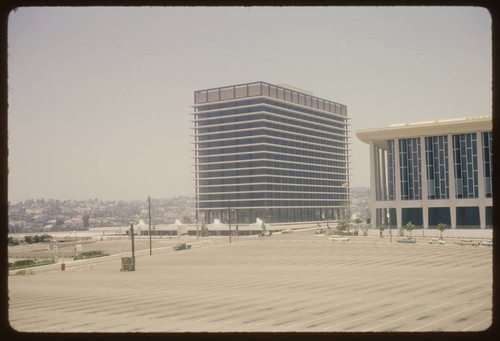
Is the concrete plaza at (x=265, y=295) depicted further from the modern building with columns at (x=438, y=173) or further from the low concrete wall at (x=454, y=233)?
the modern building with columns at (x=438, y=173)

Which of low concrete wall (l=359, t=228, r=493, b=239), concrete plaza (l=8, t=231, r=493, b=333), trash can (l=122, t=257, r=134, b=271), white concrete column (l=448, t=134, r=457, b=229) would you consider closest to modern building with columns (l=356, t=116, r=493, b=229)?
white concrete column (l=448, t=134, r=457, b=229)

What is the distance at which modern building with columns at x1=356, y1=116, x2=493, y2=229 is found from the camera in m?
120

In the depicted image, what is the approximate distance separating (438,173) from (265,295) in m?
97.4

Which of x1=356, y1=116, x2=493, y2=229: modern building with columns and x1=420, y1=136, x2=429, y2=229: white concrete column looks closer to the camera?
x1=356, y1=116, x2=493, y2=229: modern building with columns

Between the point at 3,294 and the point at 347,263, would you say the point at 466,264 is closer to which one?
the point at 347,263

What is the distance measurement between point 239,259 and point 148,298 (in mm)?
41212

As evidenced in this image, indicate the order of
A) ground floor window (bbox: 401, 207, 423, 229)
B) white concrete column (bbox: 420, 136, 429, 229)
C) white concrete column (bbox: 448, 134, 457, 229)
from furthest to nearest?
ground floor window (bbox: 401, 207, 423, 229) < white concrete column (bbox: 420, 136, 429, 229) < white concrete column (bbox: 448, 134, 457, 229)

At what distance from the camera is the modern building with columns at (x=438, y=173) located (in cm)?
12019

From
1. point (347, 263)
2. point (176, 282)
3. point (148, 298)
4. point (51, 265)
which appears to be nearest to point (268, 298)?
point (148, 298)

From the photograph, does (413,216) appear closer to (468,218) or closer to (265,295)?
(468,218)

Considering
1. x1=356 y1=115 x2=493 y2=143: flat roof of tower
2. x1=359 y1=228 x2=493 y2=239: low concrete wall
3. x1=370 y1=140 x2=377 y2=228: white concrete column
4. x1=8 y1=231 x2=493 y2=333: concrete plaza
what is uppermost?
x1=356 y1=115 x2=493 y2=143: flat roof of tower

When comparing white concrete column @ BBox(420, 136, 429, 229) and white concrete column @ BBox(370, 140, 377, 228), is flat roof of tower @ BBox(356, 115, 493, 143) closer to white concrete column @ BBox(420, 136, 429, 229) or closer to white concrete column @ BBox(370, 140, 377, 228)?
white concrete column @ BBox(420, 136, 429, 229)

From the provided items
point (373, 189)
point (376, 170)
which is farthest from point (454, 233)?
point (376, 170)

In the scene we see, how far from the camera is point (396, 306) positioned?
3434 cm
